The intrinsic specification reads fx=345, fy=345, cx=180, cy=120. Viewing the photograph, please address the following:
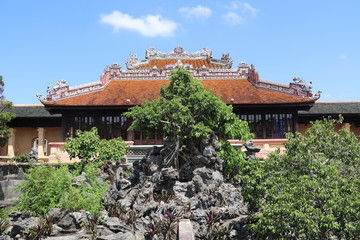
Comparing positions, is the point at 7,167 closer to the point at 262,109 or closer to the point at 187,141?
the point at 187,141

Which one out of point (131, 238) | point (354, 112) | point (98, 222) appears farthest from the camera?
point (354, 112)

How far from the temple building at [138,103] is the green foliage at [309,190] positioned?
9622 millimetres

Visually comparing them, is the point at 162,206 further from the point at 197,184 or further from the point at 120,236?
the point at 120,236

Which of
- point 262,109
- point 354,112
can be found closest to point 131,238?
point 262,109

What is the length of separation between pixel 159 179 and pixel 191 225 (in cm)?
336

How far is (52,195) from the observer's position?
1361 centimetres

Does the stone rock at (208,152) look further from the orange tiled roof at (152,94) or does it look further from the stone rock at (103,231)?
the orange tiled roof at (152,94)

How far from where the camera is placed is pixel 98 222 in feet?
41.1

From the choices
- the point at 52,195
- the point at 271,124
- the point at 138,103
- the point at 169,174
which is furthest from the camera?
the point at 271,124

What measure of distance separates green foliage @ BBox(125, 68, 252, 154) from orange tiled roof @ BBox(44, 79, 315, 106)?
560 centimetres

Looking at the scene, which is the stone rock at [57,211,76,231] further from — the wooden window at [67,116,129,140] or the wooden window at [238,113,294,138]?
the wooden window at [238,113,294,138]

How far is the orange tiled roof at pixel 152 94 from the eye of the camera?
2262 centimetres

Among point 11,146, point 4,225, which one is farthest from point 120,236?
point 11,146

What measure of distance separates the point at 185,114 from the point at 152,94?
28.8 ft
